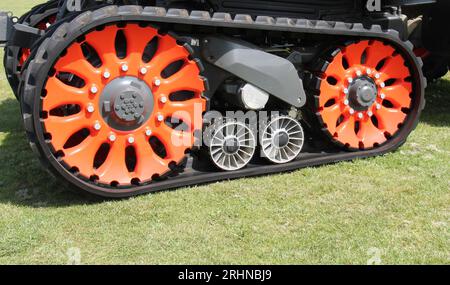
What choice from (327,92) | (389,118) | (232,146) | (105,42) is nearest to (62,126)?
(105,42)

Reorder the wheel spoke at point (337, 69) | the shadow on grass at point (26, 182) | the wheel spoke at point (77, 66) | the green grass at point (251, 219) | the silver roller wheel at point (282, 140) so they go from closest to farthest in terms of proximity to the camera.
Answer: the green grass at point (251, 219)
the wheel spoke at point (77, 66)
the shadow on grass at point (26, 182)
the silver roller wheel at point (282, 140)
the wheel spoke at point (337, 69)

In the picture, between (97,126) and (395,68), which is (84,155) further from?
(395,68)

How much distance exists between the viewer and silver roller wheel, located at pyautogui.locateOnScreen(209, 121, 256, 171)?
4391 mm

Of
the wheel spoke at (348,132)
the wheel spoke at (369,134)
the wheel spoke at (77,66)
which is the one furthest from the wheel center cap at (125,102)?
the wheel spoke at (369,134)

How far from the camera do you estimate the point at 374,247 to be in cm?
338

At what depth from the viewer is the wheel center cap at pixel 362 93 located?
4867 mm

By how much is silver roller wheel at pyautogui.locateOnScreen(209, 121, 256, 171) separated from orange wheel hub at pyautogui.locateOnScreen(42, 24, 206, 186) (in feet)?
0.63

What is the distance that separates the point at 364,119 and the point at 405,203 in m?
1.20

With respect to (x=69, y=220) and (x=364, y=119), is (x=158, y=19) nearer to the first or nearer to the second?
(x=69, y=220)

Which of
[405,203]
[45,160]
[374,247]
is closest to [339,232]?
[374,247]

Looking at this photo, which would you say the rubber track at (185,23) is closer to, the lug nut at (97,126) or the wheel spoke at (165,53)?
the wheel spoke at (165,53)

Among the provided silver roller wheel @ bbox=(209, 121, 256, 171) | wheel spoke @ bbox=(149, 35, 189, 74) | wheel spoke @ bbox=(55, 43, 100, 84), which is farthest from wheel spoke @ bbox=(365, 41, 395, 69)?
wheel spoke @ bbox=(55, 43, 100, 84)

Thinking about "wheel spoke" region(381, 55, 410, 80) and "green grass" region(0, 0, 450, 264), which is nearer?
"green grass" region(0, 0, 450, 264)

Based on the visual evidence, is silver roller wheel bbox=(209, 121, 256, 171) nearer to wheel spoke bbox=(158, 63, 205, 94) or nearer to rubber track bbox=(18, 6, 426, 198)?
rubber track bbox=(18, 6, 426, 198)
